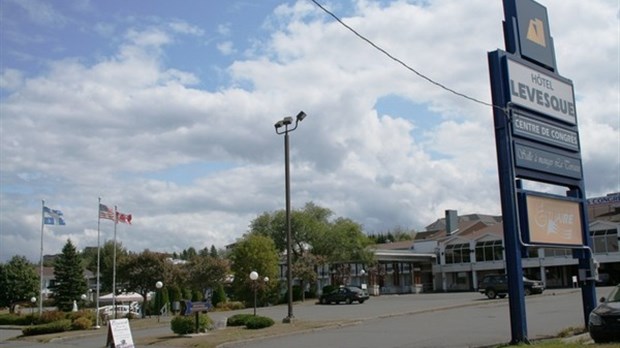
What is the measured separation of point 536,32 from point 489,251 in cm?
5400

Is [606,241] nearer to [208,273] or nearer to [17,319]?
[208,273]

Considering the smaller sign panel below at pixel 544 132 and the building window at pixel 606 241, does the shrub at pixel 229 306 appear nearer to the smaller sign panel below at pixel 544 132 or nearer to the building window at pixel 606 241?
the building window at pixel 606 241

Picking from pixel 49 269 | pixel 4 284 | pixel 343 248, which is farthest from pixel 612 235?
pixel 49 269

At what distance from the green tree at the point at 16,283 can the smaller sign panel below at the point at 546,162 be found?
71733 mm

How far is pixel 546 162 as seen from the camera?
17.3 metres

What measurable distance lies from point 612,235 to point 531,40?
47.8 metres

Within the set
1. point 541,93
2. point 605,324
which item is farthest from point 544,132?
point 605,324

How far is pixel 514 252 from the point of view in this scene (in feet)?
50.6

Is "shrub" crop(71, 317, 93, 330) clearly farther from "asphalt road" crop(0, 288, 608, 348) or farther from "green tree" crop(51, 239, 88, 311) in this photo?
"green tree" crop(51, 239, 88, 311)

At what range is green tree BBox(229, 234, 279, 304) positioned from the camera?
191 ft

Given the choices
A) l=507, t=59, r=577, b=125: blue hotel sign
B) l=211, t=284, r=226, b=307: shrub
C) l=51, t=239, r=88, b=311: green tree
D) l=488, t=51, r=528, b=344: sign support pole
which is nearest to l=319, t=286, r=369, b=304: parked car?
l=211, t=284, r=226, b=307: shrub

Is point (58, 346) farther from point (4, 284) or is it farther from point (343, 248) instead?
point (4, 284)

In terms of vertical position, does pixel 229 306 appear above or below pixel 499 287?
below

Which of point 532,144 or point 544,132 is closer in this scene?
point 532,144
